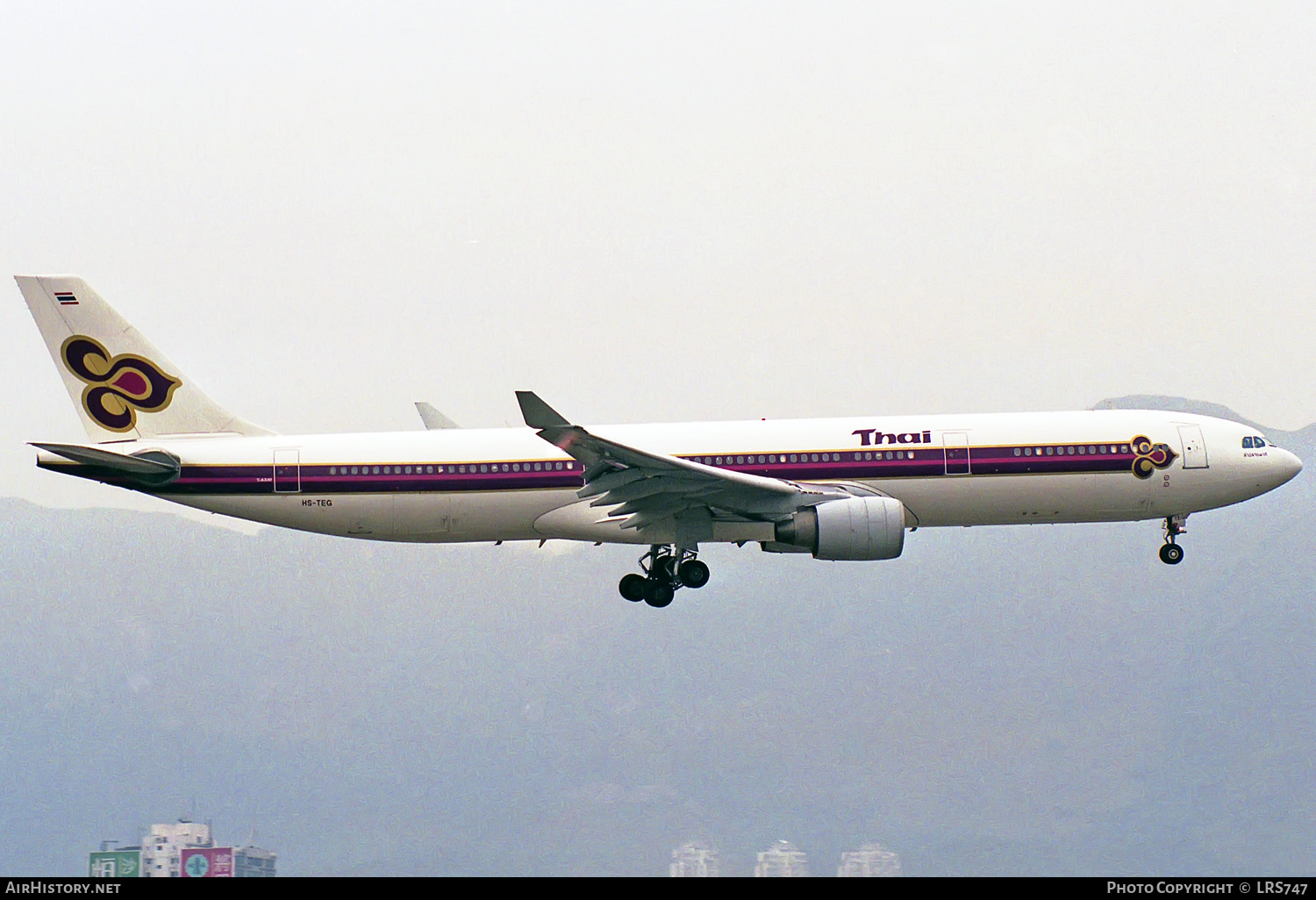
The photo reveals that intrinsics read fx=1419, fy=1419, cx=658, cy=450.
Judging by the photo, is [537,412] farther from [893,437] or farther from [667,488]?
[893,437]

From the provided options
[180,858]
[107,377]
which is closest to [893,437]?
[107,377]

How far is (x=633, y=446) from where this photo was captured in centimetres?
3688

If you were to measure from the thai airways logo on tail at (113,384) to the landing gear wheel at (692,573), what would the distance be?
14.5 metres

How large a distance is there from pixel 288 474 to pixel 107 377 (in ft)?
20.7

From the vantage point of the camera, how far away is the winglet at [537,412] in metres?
30.0

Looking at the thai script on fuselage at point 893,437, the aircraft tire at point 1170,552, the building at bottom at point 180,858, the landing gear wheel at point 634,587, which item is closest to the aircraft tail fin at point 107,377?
the landing gear wheel at point 634,587

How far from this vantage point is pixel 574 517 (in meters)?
36.7

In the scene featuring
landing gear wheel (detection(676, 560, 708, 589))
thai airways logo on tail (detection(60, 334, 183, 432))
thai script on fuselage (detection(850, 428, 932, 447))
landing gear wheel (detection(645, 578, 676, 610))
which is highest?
thai airways logo on tail (detection(60, 334, 183, 432))

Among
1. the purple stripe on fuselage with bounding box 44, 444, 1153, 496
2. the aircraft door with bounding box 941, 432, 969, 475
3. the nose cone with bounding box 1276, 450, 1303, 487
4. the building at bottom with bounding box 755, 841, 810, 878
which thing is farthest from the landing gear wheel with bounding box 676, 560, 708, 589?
the building at bottom with bounding box 755, 841, 810, 878

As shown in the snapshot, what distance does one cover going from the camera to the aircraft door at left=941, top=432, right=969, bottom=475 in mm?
36531

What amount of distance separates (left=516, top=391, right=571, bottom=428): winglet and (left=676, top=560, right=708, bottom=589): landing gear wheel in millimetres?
7351

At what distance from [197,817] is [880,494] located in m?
169

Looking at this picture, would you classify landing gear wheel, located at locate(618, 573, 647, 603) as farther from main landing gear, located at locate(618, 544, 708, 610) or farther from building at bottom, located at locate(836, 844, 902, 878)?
building at bottom, located at locate(836, 844, 902, 878)
